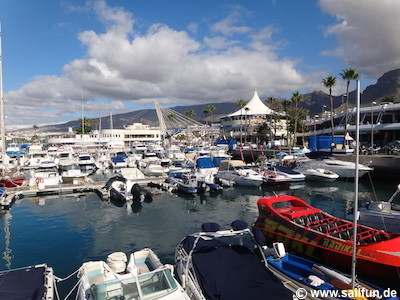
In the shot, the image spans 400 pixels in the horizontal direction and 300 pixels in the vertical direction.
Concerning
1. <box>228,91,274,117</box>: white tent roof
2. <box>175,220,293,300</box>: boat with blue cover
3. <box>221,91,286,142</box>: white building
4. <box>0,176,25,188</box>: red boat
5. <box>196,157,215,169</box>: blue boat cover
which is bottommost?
<box>0,176,25,188</box>: red boat

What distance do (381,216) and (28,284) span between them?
20.2m

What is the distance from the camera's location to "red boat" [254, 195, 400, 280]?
12.8 meters

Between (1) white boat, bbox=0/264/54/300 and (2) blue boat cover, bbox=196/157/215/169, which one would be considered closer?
(1) white boat, bbox=0/264/54/300

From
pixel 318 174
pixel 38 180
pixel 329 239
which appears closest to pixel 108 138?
pixel 38 180

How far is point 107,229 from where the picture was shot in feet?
75.6

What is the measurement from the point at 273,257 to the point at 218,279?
4.87m

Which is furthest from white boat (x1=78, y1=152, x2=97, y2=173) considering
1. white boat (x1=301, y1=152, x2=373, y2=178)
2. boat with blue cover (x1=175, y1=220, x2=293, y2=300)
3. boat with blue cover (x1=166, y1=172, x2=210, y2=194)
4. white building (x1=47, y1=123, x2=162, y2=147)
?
boat with blue cover (x1=175, y1=220, x2=293, y2=300)

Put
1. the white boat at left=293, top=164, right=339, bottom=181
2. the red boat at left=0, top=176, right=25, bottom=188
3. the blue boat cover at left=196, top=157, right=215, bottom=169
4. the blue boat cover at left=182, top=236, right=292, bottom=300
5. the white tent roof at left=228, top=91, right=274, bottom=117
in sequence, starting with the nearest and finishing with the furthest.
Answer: the blue boat cover at left=182, top=236, right=292, bottom=300 < the red boat at left=0, top=176, right=25, bottom=188 < the blue boat cover at left=196, top=157, right=215, bottom=169 < the white boat at left=293, top=164, right=339, bottom=181 < the white tent roof at left=228, top=91, right=274, bottom=117

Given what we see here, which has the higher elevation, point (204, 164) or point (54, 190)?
point (204, 164)

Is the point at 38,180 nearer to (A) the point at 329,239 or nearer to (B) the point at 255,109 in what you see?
(A) the point at 329,239

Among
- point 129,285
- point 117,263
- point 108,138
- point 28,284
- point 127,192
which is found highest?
point 108,138

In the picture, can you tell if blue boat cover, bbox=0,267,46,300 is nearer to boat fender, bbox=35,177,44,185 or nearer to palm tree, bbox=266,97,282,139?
boat fender, bbox=35,177,44,185

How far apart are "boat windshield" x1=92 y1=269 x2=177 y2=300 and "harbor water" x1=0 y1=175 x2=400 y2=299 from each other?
18.3 ft

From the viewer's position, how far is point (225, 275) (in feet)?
35.7
